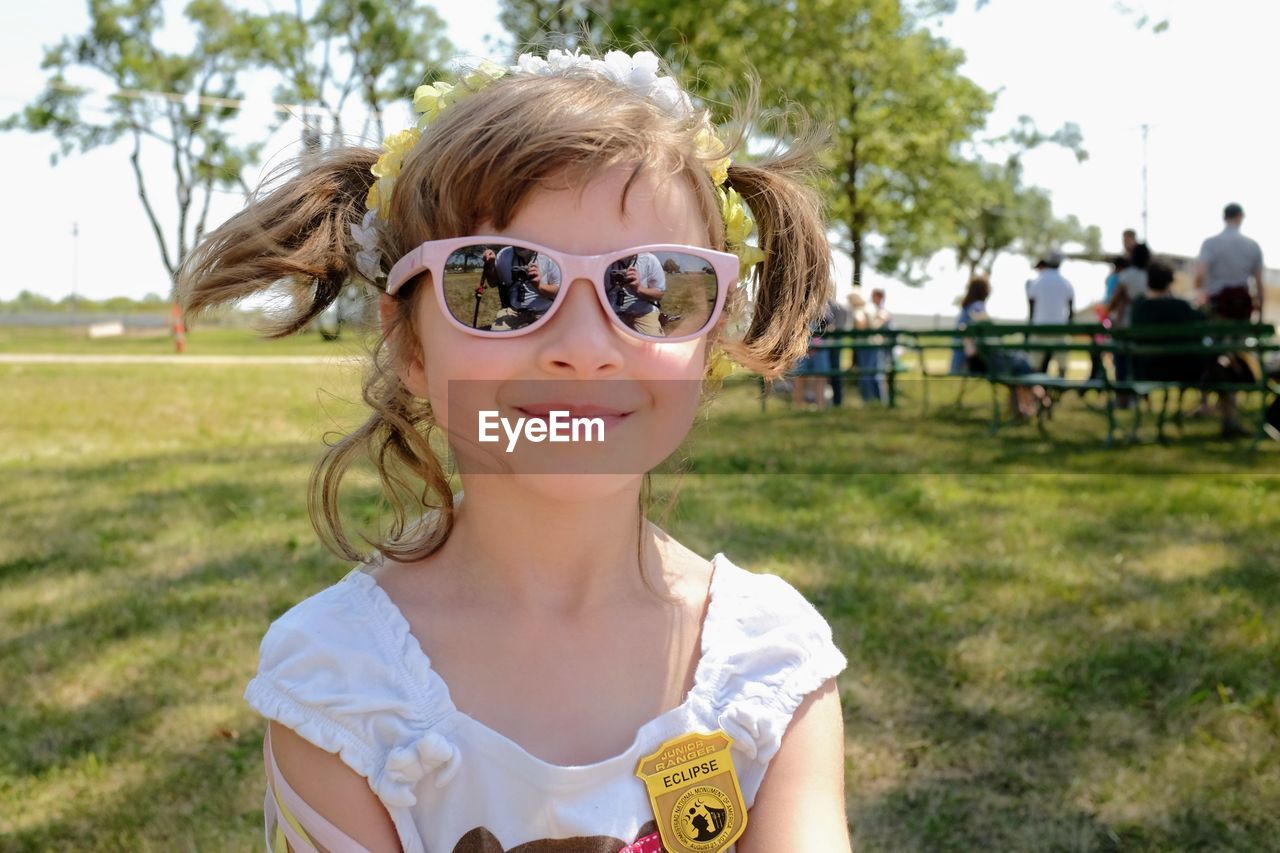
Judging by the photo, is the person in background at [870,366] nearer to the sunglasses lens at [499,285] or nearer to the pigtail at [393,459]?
the pigtail at [393,459]

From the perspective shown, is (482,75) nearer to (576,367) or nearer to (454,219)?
(454,219)

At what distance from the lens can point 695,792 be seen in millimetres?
1510

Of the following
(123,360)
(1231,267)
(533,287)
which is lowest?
(123,360)

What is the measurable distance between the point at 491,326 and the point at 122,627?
10.0 ft

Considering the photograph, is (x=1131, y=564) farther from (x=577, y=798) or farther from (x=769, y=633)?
(x=577, y=798)

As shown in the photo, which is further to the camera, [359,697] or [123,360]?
[123,360]

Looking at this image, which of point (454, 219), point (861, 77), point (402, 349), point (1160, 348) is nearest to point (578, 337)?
point (454, 219)

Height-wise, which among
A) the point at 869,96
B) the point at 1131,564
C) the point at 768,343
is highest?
the point at 869,96

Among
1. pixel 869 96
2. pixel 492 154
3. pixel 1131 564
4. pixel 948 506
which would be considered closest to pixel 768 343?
pixel 492 154

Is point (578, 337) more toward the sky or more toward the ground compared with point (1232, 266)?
more toward the ground

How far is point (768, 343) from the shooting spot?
1.89 metres

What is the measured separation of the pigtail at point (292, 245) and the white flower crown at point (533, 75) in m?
0.05

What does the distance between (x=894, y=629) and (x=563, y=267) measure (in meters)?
2.73

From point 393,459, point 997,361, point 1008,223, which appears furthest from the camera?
point 1008,223
